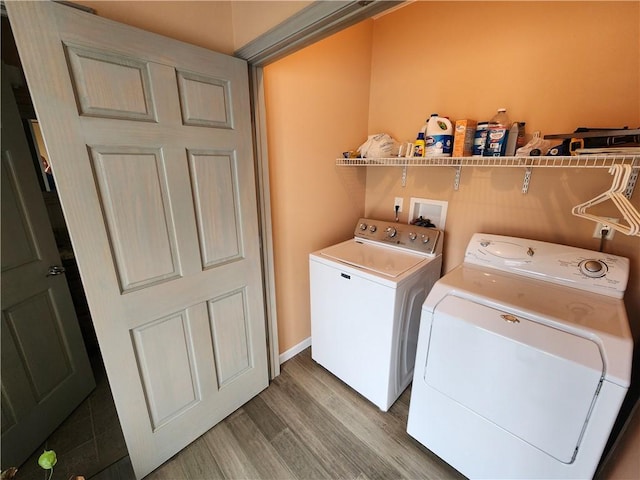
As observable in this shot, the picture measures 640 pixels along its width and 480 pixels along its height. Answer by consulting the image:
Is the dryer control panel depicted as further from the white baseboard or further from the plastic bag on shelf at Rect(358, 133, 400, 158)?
the white baseboard

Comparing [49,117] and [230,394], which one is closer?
[49,117]

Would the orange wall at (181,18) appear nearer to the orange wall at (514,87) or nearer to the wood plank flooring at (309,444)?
the orange wall at (514,87)

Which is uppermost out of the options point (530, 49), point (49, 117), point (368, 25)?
point (368, 25)

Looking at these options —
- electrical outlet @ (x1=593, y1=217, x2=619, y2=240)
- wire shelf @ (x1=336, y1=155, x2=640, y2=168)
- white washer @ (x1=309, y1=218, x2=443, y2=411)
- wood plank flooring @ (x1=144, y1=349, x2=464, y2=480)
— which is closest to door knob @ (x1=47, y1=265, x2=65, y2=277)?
wood plank flooring @ (x1=144, y1=349, x2=464, y2=480)

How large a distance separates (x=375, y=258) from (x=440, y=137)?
0.81 m

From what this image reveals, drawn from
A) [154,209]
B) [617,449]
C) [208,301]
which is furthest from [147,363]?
[617,449]

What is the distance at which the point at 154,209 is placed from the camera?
115 cm

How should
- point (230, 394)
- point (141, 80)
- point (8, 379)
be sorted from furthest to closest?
point (230, 394) < point (8, 379) < point (141, 80)

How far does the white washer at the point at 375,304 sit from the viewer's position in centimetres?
152

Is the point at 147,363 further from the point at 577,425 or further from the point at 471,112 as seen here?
the point at 471,112

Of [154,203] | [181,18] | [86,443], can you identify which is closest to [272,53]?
[181,18]

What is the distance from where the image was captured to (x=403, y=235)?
1.87m

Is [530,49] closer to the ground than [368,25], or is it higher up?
closer to the ground

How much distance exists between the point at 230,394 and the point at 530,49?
2.59m
